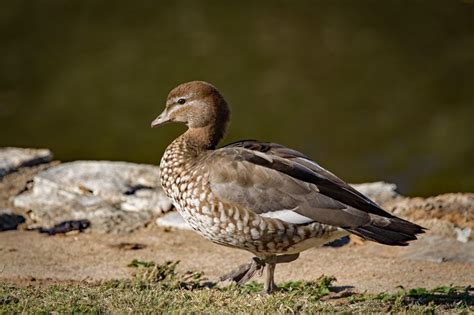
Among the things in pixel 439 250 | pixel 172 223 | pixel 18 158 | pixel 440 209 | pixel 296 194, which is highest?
pixel 440 209

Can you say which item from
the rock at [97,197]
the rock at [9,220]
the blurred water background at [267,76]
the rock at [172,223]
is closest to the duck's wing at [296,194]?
the rock at [172,223]

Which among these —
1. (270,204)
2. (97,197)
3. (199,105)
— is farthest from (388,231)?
(97,197)

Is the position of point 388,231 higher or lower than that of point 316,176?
lower

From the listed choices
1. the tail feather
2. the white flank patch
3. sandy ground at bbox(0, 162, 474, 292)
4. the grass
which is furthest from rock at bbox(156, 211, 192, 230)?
the tail feather

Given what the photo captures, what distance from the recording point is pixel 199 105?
7035 millimetres

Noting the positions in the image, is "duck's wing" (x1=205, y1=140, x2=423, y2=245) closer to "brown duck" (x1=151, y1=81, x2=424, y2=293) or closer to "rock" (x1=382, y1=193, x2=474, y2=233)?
"brown duck" (x1=151, y1=81, x2=424, y2=293)

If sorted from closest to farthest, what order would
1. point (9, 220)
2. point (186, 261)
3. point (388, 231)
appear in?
point (388, 231) → point (186, 261) → point (9, 220)

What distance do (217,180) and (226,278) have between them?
0.82 meters

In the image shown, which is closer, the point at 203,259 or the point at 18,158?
the point at 203,259

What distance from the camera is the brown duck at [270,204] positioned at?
6117 mm

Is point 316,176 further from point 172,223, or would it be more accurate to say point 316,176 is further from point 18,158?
point 18,158

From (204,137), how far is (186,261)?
4.01 ft

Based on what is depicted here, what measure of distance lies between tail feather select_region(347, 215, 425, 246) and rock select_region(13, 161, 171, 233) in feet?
9.76

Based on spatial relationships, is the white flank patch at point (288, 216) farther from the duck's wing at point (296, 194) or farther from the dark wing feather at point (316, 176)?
the dark wing feather at point (316, 176)
